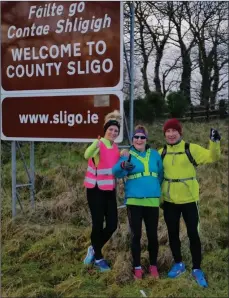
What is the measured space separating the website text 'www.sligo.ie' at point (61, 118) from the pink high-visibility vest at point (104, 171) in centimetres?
93

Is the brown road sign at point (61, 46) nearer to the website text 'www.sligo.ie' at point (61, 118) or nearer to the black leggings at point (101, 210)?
the website text 'www.sligo.ie' at point (61, 118)

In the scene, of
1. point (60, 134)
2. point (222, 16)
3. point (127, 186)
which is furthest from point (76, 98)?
point (222, 16)

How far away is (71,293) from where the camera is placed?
4.00 m

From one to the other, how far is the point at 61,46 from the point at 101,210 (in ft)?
7.77

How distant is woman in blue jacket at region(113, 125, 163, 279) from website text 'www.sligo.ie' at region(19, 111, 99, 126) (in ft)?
3.87

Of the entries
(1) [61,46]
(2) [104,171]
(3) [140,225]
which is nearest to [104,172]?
(2) [104,171]

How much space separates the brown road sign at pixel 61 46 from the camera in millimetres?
4969

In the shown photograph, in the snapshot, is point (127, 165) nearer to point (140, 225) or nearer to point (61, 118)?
point (140, 225)

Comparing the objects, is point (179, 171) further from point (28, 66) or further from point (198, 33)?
point (198, 33)

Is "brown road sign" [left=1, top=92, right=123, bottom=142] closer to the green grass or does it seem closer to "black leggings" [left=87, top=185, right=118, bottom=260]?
"black leggings" [left=87, top=185, right=118, bottom=260]

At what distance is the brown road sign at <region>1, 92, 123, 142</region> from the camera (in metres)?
5.08

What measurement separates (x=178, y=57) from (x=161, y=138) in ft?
20.5

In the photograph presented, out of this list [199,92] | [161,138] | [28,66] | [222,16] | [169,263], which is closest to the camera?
[169,263]

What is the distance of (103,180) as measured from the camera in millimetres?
4238
